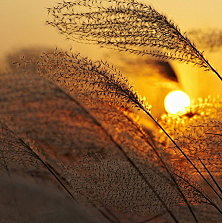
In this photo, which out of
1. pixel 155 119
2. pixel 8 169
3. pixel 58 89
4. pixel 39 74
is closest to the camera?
pixel 58 89

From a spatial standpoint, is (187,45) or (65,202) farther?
(187,45)

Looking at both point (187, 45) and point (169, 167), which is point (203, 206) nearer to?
point (169, 167)

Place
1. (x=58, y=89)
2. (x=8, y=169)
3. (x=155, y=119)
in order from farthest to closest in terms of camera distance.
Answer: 1. (x=155, y=119)
2. (x=8, y=169)
3. (x=58, y=89)

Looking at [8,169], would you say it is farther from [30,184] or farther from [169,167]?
[169,167]

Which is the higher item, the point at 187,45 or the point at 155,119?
the point at 187,45

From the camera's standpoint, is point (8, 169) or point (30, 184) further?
point (8, 169)

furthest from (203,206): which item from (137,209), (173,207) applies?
(137,209)

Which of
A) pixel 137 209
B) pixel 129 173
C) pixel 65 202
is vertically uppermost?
pixel 129 173

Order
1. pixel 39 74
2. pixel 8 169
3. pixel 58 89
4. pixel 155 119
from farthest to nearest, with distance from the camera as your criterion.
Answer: pixel 155 119 → pixel 8 169 → pixel 39 74 → pixel 58 89

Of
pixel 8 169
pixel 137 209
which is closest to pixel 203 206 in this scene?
pixel 137 209
